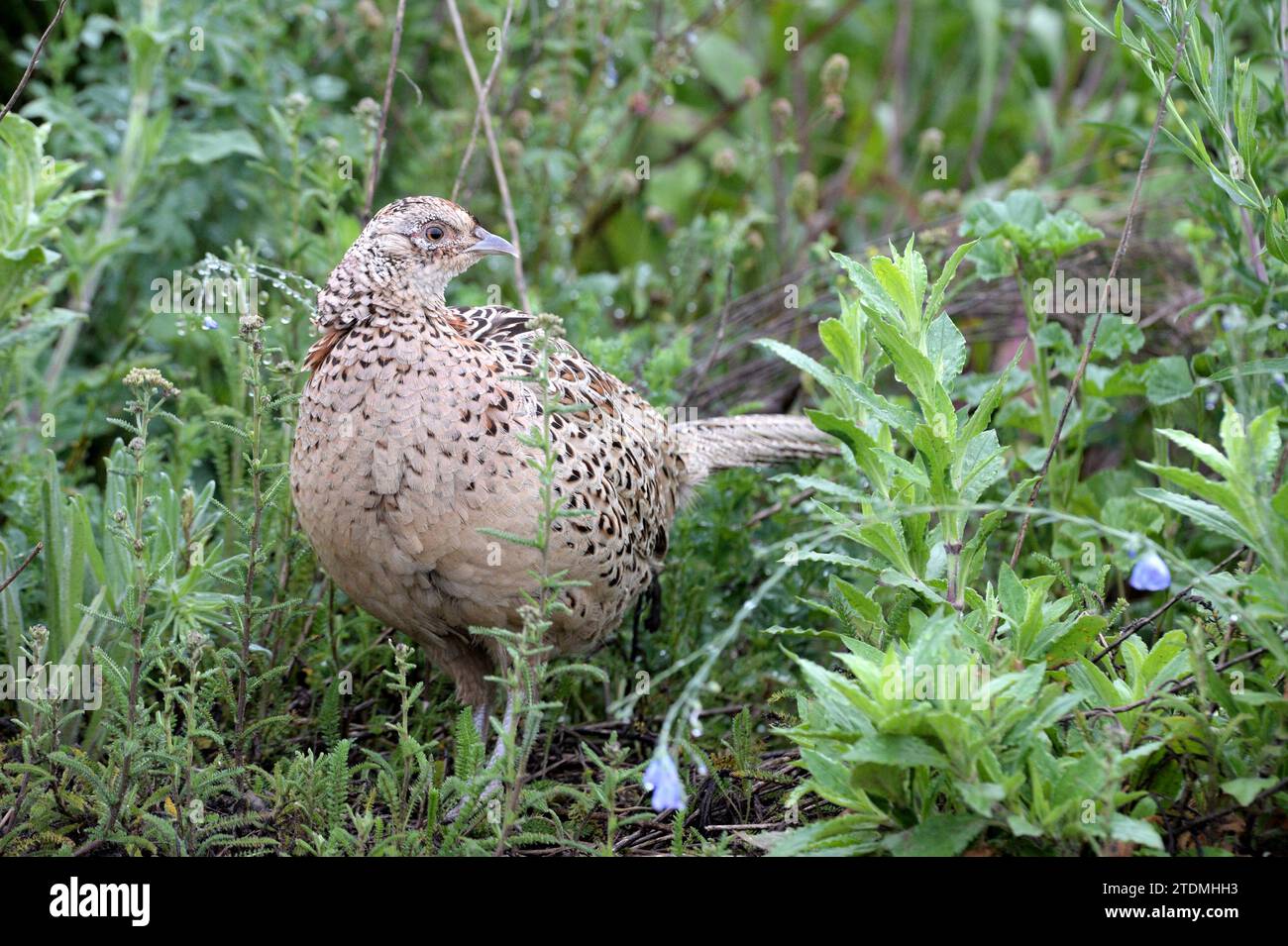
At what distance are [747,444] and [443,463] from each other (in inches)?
51.7

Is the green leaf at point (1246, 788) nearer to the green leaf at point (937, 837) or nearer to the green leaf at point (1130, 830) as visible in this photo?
the green leaf at point (1130, 830)

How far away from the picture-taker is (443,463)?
3.02 metres

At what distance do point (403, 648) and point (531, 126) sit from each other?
9.05ft

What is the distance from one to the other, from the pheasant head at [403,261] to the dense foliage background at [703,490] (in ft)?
0.78

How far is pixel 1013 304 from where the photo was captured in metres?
5.24

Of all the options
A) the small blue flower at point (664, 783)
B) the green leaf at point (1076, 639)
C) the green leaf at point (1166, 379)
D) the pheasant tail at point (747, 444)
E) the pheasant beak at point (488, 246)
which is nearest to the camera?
the small blue flower at point (664, 783)

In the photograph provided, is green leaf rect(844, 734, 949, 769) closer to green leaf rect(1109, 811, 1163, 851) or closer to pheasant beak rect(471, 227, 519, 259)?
green leaf rect(1109, 811, 1163, 851)

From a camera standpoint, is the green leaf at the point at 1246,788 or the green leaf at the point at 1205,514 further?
the green leaf at the point at 1205,514

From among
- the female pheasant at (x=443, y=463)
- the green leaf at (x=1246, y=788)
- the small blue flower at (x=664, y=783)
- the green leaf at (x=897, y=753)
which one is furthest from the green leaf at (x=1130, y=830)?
the female pheasant at (x=443, y=463)

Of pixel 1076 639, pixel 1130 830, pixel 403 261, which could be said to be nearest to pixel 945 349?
pixel 1076 639

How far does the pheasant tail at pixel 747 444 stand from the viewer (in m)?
4.08

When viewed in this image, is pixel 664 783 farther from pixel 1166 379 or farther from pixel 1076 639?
pixel 1166 379

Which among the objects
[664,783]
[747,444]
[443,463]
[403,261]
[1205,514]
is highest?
[403,261]

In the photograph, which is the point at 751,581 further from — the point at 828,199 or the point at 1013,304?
the point at 828,199
